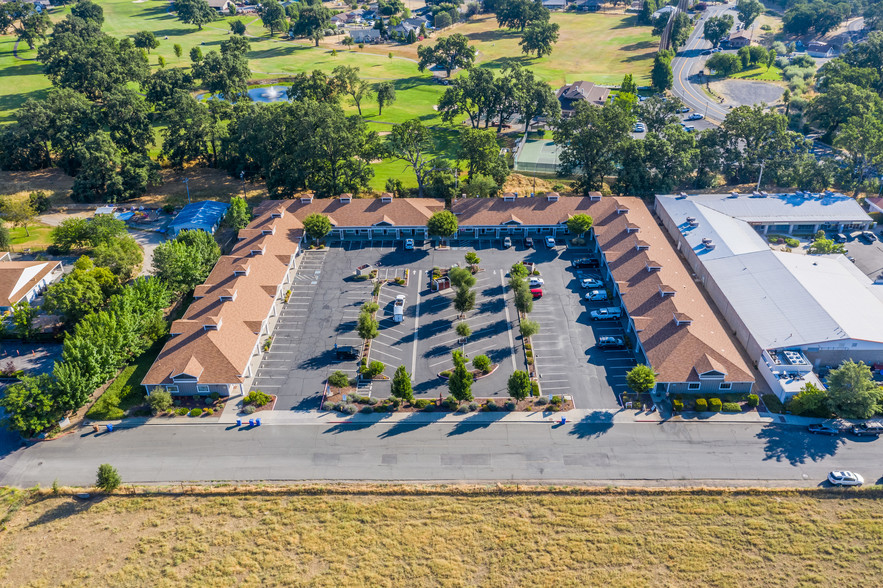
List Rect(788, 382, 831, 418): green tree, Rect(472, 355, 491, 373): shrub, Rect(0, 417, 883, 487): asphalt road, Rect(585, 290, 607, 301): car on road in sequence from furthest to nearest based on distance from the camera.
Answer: Rect(585, 290, 607, 301): car on road → Rect(472, 355, 491, 373): shrub → Rect(788, 382, 831, 418): green tree → Rect(0, 417, 883, 487): asphalt road

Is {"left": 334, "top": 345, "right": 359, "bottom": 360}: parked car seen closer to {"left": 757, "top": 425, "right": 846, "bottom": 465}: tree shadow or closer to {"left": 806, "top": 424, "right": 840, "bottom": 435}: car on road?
{"left": 757, "top": 425, "right": 846, "bottom": 465}: tree shadow

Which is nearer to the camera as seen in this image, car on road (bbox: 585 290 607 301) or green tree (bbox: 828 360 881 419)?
green tree (bbox: 828 360 881 419)

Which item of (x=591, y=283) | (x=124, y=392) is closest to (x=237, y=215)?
(x=124, y=392)

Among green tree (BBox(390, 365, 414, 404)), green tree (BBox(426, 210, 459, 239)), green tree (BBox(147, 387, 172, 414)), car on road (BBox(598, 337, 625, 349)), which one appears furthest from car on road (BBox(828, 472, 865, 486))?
green tree (BBox(147, 387, 172, 414))

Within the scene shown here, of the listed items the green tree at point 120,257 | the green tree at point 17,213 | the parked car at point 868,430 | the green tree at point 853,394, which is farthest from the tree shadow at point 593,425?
the green tree at point 17,213

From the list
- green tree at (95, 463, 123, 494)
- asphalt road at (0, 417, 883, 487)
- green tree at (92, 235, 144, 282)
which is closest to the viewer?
green tree at (95, 463, 123, 494)

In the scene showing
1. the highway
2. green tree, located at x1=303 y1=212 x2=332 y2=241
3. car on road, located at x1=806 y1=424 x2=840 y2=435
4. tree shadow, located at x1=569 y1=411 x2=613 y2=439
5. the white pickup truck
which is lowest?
car on road, located at x1=806 y1=424 x2=840 y2=435

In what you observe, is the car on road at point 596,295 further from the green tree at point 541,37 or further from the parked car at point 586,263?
the green tree at point 541,37
